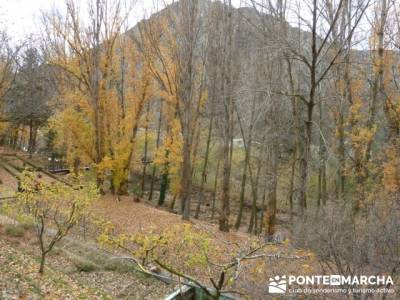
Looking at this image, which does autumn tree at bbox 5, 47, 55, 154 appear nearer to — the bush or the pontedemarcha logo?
the bush

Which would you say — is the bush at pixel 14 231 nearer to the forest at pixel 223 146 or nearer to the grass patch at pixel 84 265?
the forest at pixel 223 146

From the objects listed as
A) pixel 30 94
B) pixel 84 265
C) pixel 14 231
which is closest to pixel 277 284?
pixel 84 265

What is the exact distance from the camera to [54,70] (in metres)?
26.6

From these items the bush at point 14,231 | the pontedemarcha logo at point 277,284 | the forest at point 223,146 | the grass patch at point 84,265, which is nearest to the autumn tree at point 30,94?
the forest at point 223,146

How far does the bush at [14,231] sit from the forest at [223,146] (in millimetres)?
39

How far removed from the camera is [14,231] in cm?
1353

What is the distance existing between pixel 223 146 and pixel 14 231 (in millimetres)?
10293

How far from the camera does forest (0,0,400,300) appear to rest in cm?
852

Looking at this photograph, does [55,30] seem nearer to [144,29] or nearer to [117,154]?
[144,29]

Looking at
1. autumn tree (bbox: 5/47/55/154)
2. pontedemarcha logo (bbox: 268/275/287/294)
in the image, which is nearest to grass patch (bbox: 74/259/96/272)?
pontedemarcha logo (bbox: 268/275/287/294)

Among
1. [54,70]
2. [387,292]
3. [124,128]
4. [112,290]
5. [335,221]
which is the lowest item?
[112,290]

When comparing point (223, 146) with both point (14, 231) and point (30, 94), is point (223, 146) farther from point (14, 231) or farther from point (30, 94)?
point (30, 94)

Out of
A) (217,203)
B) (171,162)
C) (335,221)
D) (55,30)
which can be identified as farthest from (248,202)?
(335,221)

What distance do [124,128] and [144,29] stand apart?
5379 mm
